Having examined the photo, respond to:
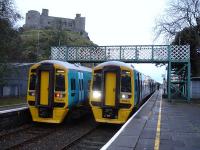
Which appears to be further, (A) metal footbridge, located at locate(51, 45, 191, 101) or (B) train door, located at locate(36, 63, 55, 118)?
(A) metal footbridge, located at locate(51, 45, 191, 101)

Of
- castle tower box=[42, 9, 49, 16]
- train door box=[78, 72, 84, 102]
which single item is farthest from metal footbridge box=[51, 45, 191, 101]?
castle tower box=[42, 9, 49, 16]

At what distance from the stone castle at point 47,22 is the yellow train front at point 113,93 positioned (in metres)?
121

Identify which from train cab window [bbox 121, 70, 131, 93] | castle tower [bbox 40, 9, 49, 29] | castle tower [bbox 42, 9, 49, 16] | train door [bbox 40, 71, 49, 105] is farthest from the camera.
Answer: castle tower [bbox 40, 9, 49, 29]

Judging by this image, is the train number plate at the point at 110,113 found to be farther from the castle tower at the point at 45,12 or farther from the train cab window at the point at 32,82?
the castle tower at the point at 45,12

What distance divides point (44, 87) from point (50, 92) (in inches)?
17.4

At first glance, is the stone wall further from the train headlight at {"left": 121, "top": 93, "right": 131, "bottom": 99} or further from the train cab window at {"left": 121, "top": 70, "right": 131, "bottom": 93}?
the train headlight at {"left": 121, "top": 93, "right": 131, "bottom": 99}

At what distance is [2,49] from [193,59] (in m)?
20.9

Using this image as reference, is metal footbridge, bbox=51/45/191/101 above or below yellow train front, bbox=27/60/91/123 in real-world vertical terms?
above

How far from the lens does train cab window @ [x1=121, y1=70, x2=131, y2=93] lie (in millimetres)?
16531

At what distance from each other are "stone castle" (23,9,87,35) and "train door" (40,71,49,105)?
121 meters

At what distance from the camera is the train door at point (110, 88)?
16.3m

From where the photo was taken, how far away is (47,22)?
142 metres

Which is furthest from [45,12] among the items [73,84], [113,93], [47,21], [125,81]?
[113,93]

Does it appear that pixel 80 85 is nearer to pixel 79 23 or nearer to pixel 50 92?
pixel 50 92
